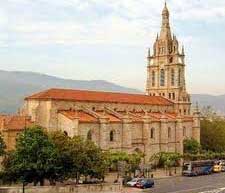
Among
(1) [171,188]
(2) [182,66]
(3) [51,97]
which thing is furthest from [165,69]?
(1) [171,188]

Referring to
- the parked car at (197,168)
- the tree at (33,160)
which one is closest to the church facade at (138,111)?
the parked car at (197,168)

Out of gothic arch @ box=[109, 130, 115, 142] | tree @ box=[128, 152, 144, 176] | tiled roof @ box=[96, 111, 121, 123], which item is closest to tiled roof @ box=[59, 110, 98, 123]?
tiled roof @ box=[96, 111, 121, 123]

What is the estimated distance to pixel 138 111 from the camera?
9600 cm

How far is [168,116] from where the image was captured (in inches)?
3853

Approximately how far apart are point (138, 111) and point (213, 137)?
22.7m

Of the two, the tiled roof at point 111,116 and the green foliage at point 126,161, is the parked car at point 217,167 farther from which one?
the green foliage at point 126,161

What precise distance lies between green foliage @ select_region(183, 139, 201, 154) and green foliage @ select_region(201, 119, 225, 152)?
8.00m

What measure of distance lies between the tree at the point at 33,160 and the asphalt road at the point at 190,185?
30.4 feet

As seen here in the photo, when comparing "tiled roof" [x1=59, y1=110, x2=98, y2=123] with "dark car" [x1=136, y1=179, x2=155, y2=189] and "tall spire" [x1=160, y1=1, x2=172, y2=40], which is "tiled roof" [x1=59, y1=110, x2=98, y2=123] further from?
"tall spire" [x1=160, y1=1, x2=172, y2=40]

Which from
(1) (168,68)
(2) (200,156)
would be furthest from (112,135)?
(1) (168,68)

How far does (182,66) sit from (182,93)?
6.00 metres

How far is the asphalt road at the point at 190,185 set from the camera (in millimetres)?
58375

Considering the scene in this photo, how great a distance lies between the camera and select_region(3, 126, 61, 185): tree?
180 ft

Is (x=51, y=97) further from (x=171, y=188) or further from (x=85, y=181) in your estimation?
(x=171, y=188)
